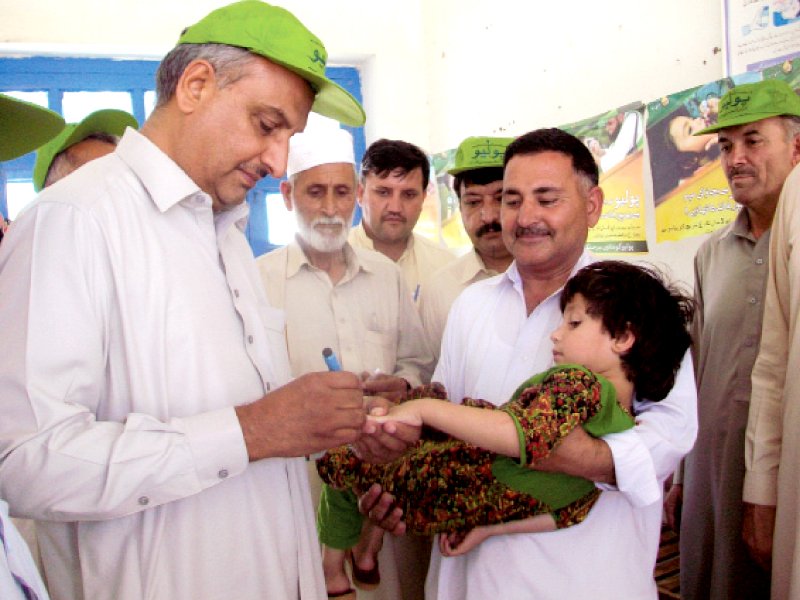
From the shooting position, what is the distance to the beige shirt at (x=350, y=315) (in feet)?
9.10

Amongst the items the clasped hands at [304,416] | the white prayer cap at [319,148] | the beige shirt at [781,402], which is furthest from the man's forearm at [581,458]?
the white prayer cap at [319,148]

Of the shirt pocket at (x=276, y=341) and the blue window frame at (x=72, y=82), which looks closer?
the shirt pocket at (x=276, y=341)

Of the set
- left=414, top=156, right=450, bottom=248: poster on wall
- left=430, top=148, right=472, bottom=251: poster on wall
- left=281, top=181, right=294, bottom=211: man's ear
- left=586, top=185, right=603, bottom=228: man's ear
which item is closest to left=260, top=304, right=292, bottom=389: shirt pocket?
left=586, top=185, right=603, bottom=228: man's ear

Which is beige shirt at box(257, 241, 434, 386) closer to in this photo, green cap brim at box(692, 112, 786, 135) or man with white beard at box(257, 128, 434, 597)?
man with white beard at box(257, 128, 434, 597)

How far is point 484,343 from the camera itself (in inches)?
77.9

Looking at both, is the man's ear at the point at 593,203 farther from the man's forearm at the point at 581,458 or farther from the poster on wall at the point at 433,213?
the poster on wall at the point at 433,213

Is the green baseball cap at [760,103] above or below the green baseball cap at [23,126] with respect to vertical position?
above

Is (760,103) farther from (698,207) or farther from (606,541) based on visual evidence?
(606,541)

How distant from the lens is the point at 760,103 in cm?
252

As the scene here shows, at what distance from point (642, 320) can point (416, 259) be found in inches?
78.7

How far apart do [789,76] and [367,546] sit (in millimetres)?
2224

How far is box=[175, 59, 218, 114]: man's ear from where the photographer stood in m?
1.47

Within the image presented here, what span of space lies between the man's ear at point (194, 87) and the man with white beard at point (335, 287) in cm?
134

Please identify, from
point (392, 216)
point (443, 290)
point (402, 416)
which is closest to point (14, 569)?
point (402, 416)
